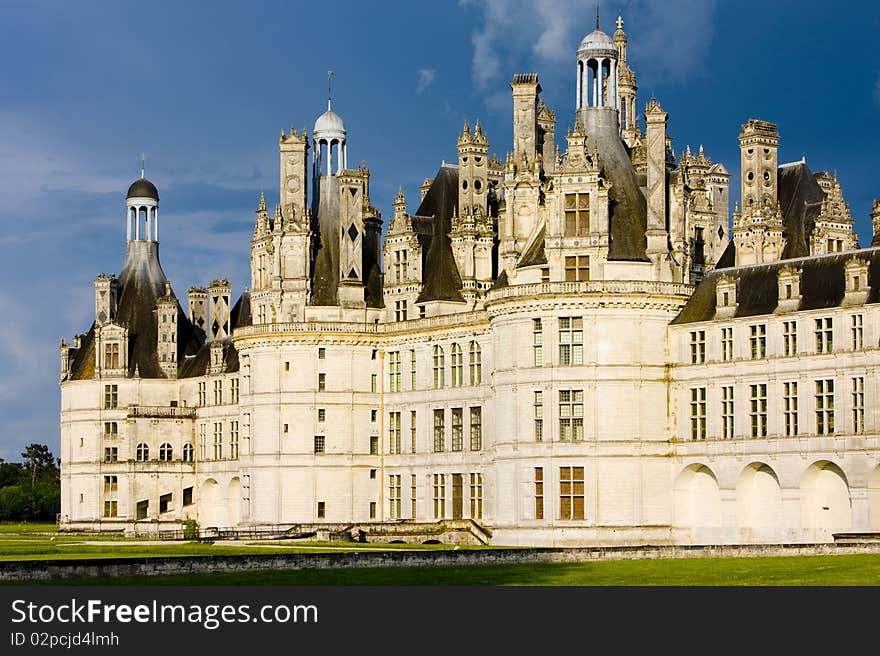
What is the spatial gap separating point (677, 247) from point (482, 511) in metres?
13.6

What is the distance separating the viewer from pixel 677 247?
71.3 metres

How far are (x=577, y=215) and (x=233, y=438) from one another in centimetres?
3008

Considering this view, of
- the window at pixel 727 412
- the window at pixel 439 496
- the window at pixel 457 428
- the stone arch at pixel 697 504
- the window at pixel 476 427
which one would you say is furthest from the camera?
the window at pixel 439 496

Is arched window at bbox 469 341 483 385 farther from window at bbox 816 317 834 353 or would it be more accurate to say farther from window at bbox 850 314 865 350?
window at bbox 850 314 865 350

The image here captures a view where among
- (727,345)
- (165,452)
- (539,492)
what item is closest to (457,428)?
(539,492)

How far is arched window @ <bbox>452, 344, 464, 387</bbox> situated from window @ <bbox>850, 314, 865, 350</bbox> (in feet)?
65.6

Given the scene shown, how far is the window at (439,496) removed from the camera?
79.9 meters

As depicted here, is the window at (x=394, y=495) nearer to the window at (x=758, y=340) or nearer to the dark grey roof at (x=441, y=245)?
the dark grey roof at (x=441, y=245)

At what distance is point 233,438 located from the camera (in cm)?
9500

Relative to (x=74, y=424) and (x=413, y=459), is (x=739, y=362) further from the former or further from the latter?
(x=74, y=424)

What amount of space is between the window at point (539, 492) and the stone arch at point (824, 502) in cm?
971

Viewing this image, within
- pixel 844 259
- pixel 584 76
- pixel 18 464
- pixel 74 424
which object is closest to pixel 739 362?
pixel 844 259

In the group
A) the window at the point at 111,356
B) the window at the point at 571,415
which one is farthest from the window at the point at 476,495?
the window at the point at 111,356

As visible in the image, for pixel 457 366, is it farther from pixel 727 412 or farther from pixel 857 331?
pixel 857 331
